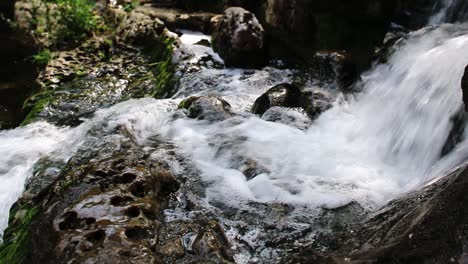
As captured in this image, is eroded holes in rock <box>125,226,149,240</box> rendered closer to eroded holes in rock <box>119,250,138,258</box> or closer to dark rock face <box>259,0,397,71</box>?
eroded holes in rock <box>119,250,138,258</box>

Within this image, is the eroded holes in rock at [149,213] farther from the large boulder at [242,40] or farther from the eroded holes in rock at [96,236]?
the large boulder at [242,40]

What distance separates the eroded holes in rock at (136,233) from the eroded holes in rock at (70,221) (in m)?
0.41

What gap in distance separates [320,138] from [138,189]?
8.86 ft

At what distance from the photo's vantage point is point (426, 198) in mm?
3434

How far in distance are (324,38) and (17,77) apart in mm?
6248

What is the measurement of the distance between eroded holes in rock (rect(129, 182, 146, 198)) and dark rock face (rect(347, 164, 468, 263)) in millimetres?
1809

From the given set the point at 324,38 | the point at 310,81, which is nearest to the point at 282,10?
the point at 324,38

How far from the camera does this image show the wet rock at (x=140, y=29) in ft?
33.2

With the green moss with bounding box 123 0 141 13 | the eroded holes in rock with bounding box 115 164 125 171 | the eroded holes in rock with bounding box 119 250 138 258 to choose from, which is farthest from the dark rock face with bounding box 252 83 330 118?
the green moss with bounding box 123 0 141 13

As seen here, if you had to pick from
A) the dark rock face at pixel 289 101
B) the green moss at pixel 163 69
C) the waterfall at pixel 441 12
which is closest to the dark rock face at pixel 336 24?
the waterfall at pixel 441 12

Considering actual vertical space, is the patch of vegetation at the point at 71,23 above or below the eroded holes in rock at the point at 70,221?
below

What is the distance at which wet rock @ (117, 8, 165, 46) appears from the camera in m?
10.1

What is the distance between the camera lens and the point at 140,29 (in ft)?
33.8

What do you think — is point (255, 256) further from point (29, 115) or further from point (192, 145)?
point (29, 115)
